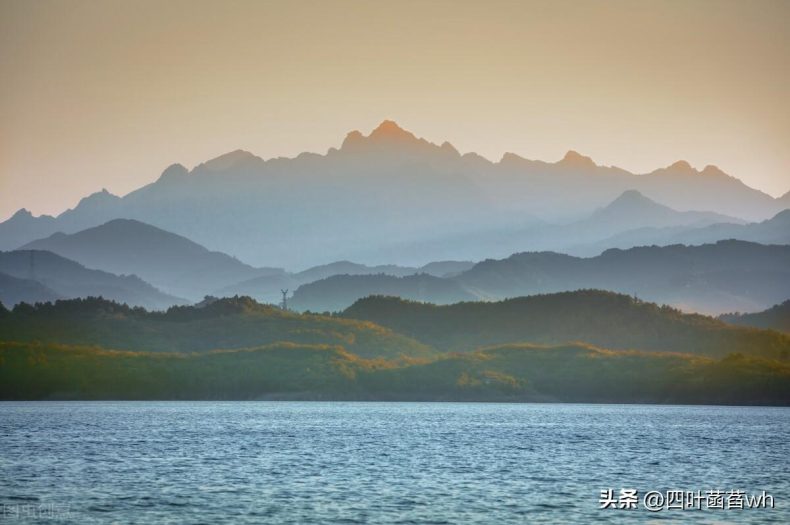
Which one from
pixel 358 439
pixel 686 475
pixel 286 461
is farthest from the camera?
pixel 358 439

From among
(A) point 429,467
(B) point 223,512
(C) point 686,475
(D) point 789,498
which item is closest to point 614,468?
(C) point 686,475

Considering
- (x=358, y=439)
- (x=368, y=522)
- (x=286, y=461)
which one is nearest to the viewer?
(x=368, y=522)

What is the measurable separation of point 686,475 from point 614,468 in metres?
9.98

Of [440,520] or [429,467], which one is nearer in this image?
[440,520]

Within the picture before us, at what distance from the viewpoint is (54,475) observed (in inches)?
5039

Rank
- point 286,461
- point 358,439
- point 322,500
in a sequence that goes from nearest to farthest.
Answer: point 322,500, point 286,461, point 358,439

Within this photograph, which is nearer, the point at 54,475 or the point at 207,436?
the point at 54,475

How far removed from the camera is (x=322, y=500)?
360 feet

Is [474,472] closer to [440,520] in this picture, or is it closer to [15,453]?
[440,520]

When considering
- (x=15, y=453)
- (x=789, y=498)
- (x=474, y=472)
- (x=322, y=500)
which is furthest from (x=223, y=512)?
(x=15, y=453)

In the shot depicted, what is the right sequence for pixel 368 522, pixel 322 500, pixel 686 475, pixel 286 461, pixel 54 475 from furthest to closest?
pixel 286 461
pixel 686 475
pixel 54 475
pixel 322 500
pixel 368 522

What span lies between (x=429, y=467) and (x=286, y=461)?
61.2 feet

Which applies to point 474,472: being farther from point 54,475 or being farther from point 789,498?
point 54,475

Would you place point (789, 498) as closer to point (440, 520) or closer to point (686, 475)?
point (686, 475)
